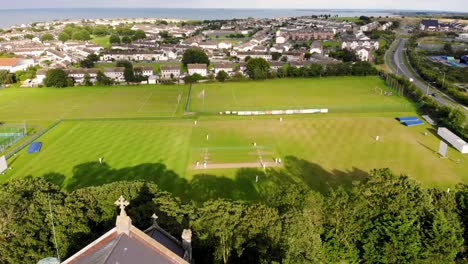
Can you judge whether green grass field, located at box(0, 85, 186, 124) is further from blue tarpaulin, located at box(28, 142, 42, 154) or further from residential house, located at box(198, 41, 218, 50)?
residential house, located at box(198, 41, 218, 50)

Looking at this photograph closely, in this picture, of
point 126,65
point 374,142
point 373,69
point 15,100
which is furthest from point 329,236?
point 126,65

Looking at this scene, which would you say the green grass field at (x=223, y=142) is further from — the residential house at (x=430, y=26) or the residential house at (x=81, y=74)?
the residential house at (x=430, y=26)

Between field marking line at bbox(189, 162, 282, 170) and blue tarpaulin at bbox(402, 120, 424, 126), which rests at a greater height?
blue tarpaulin at bbox(402, 120, 424, 126)

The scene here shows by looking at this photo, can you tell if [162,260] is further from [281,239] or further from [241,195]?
[241,195]

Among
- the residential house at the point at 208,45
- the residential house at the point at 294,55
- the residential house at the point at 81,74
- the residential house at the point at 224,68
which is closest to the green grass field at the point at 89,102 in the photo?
the residential house at the point at 81,74

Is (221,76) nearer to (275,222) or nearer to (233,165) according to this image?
(233,165)

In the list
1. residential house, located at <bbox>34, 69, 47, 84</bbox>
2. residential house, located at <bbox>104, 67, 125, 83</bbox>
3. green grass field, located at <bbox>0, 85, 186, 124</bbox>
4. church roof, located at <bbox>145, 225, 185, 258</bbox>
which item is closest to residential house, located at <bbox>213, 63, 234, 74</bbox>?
green grass field, located at <bbox>0, 85, 186, 124</bbox>

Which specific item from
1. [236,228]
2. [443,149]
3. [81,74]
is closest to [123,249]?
[236,228]
